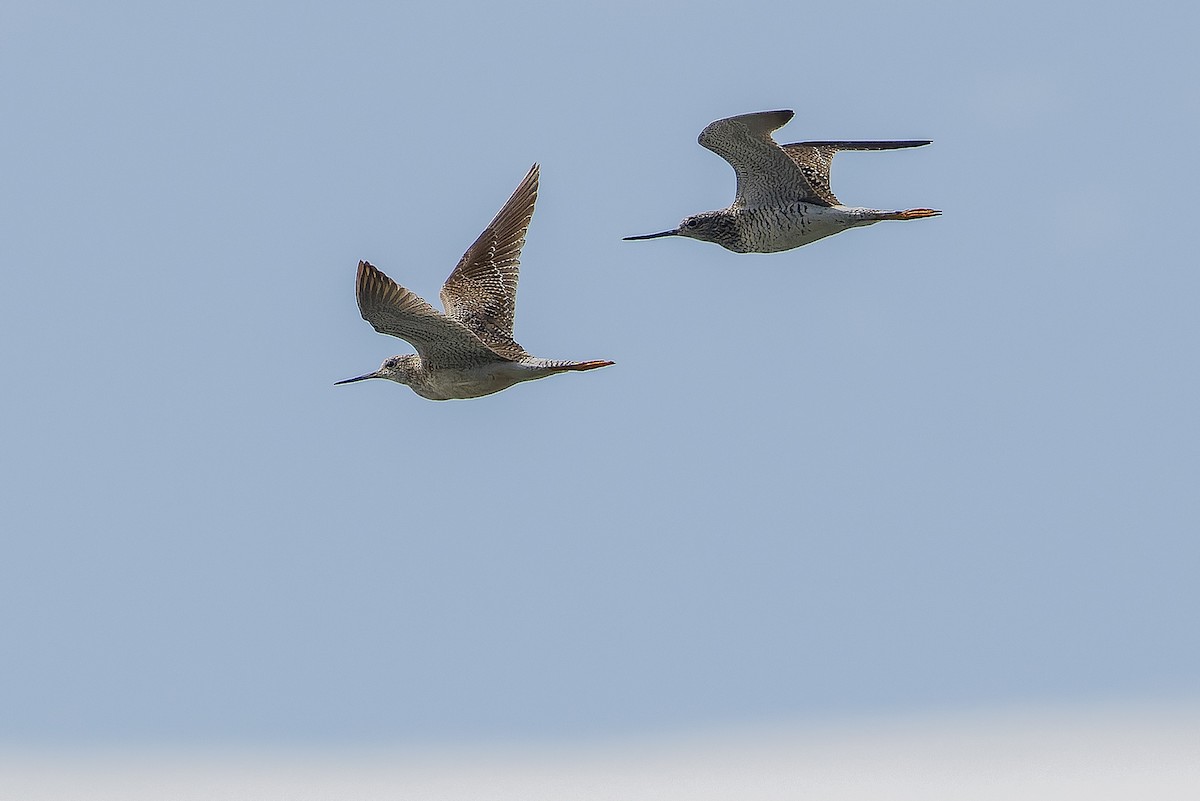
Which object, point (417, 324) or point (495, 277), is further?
point (495, 277)

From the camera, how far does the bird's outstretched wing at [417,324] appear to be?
1677 centimetres

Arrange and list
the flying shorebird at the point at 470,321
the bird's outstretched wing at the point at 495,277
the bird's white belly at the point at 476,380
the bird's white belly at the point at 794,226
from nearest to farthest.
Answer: the flying shorebird at the point at 470,321 → the bird's white belly at the point at 476,380 → the bird's white belly at the point at 794,226 → the bird's outstretched wing at the point at 495,277

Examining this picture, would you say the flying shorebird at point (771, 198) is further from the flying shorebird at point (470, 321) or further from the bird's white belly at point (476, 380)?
the bird's white belly at point (476, 380)

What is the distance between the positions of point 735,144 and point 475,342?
3.27 metres

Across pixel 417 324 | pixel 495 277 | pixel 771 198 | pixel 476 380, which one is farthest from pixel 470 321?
pixel 771 198

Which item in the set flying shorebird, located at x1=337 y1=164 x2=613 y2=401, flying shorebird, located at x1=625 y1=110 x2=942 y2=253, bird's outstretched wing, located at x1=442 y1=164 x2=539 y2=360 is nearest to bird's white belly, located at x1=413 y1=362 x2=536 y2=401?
flying shorebird, located at x1=337 y1=164 x2=613 y2=401

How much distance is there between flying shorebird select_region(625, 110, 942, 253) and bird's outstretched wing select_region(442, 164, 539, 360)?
207 cm

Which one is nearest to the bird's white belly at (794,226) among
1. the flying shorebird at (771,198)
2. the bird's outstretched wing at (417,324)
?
the flying shorebird at (771,198)

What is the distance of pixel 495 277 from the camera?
2088cm

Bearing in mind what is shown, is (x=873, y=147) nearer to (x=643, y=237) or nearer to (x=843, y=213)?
(x=843, y=213)

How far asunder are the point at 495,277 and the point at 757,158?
133 inches

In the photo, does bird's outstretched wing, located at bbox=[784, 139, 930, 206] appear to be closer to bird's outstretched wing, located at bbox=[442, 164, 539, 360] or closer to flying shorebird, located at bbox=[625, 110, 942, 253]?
flying shorebird, located at bbox=[625, 110, 942, 253]

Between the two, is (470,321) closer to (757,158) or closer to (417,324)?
(417,324)

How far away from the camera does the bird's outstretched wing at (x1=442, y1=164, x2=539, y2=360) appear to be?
1991 centimetres
